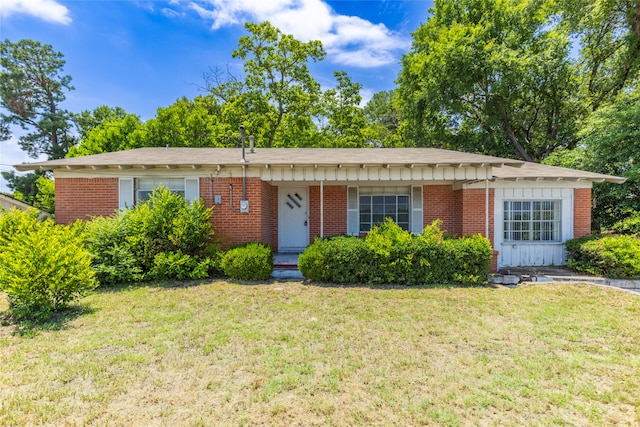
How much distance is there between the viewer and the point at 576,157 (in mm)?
11500

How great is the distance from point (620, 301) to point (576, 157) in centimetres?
800

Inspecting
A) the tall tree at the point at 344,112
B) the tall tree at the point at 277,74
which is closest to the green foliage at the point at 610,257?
the tall tree at the point at 344,112

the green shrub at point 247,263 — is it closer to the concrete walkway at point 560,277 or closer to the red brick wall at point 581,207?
the concrete walkway at point 560,277

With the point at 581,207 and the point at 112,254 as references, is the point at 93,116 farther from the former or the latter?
the point at 581,207

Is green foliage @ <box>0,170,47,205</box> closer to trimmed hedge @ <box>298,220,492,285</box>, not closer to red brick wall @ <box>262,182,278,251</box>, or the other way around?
red brick wall @ <box>262,182,278,251</box>

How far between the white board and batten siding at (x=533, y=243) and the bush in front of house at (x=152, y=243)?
8328 millimetres

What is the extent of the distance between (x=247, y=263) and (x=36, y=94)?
2961cm

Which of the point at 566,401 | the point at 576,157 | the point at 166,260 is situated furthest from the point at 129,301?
the point at 576,157

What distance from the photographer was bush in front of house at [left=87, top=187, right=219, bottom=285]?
273 inches

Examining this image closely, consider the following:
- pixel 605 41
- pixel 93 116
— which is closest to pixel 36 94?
pixel 93 116

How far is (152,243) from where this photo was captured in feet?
23.5

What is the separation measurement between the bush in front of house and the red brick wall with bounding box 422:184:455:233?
22.9 feet

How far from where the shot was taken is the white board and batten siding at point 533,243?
8703mm

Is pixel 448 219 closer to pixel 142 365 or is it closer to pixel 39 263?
pixel 142 365
